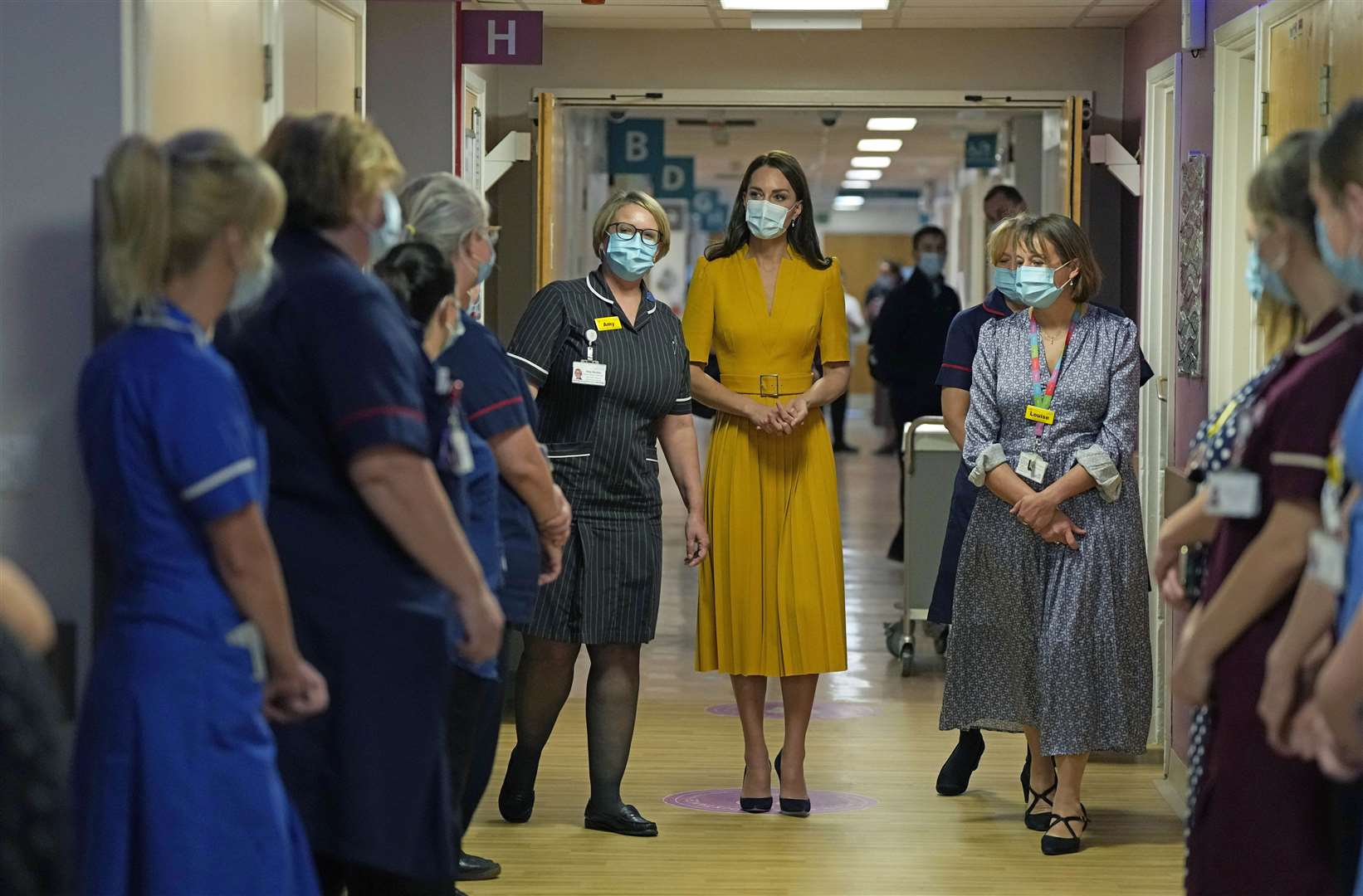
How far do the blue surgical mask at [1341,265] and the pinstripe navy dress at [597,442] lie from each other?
227 cm

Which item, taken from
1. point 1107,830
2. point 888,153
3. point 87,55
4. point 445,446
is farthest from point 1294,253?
point 888,153

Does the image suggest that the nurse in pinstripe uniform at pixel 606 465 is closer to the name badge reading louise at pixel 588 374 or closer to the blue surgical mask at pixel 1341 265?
the name badge reading louise at pixel 588 374

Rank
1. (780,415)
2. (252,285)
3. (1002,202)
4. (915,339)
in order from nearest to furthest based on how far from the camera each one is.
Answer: (252,285)
(780,415)
(1002,202)
(915,339)

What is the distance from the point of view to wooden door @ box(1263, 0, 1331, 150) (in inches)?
160

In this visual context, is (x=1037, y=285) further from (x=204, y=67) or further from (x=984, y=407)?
(x=204, y=67)

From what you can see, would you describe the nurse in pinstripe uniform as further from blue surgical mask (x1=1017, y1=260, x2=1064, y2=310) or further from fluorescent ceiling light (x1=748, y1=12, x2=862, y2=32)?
fluorescent ceiling light (x1=748, y1=12, x2=862, y2=32)

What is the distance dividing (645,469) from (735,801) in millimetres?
1023

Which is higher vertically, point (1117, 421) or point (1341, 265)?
point (1341, 265)

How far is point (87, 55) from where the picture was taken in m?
2.74

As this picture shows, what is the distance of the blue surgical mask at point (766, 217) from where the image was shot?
4629 millimetres

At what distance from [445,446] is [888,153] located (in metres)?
14.7

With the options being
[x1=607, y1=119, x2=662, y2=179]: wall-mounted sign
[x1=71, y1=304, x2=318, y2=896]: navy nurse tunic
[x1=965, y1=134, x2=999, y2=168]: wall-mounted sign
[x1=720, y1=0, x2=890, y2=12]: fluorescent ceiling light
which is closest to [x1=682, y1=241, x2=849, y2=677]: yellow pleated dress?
[x1=720, y1=0, x2=890, y2=12]: fluorescent ceiling light

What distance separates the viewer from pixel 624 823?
176 inches

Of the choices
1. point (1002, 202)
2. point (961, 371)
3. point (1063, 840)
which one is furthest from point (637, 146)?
point (1063, 840)
